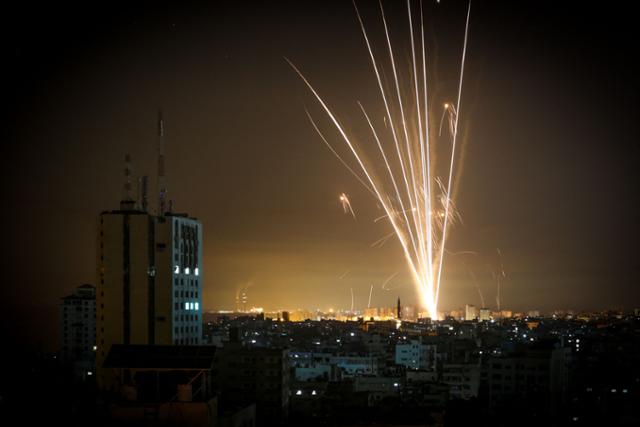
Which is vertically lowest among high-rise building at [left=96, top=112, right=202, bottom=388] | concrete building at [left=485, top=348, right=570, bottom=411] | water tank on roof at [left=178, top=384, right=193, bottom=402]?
concrete building at [left=485, top=348, right=570, bottom=411]

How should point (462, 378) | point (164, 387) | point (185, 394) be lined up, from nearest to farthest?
point (185, 394)
point (164, 387)
point (462, 378)

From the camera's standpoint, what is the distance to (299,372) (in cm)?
3209

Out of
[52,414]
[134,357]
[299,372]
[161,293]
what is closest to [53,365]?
[299,372]

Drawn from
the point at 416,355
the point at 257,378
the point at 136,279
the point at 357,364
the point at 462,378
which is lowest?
the point at 416,355

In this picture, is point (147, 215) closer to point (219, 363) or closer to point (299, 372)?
point (219, 363)

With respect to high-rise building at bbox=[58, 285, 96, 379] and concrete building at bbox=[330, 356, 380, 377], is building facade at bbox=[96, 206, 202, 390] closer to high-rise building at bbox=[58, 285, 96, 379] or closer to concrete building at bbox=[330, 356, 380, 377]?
concrete building at bbox=[330, 356, 380, 377]

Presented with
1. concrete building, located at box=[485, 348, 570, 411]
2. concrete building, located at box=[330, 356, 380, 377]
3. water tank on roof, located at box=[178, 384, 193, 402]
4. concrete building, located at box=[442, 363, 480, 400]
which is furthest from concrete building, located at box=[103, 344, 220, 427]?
concrete building, located at box=[330, 356, 380, 377]

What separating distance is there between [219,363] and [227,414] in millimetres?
A: 6692

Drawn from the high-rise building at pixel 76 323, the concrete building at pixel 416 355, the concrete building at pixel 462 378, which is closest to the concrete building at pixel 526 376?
the concrete building at pixel 462 378

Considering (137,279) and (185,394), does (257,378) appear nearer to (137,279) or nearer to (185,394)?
(137,279)

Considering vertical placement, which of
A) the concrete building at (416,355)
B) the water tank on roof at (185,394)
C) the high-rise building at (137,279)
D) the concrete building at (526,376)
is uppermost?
the high-rise building at (137,279)

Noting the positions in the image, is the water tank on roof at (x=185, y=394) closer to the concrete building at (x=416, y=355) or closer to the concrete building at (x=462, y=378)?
the concrete building at (x=462, y=378)

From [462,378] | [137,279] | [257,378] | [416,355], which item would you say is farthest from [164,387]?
[416,355]

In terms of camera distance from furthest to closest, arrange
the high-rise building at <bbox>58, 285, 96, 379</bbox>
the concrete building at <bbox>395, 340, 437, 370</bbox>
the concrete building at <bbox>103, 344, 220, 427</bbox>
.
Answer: the concrete building at <bbox>395, 340, 437, 370</bbox> < the high-rise building at <bbox>58, 285, 96, 379</bbox> < the concrete building at <bbox>103, 344, 220, 427</bbox>
